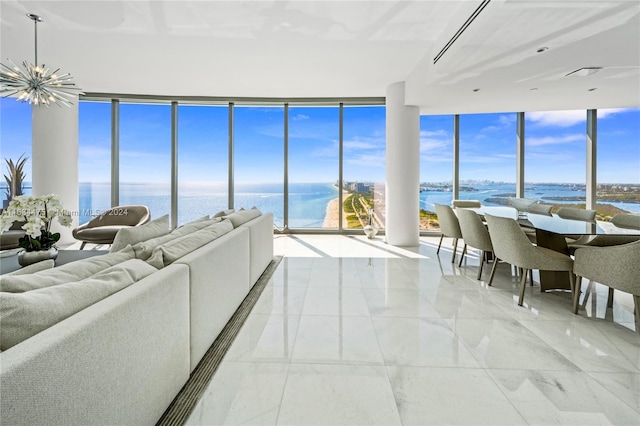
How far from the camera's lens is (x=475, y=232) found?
3.51 m

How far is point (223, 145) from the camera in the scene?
669 centimetres

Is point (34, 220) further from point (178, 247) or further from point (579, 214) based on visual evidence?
point (579, 214)

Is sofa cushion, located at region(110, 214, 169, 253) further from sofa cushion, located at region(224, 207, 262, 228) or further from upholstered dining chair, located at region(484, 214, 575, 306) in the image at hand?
upholstered dining chair, located at region(484, 214, 575, 306)

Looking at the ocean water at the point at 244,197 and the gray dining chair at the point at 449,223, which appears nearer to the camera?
the gray dining chair at the point at 449,223

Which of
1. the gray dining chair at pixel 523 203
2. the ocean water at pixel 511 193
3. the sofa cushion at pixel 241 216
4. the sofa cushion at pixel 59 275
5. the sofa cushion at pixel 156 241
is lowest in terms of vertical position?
the sofa cushion at pixel 59 275

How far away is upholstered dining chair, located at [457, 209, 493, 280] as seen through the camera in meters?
3.42

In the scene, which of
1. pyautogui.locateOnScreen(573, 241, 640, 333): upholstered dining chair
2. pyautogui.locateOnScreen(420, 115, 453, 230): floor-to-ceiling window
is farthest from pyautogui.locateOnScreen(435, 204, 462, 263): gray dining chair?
pyautogui.locateOnScreen(420, 115, 453, 230): floor-to-ceiling window

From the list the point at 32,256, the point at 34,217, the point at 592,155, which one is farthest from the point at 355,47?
the point at 592,155

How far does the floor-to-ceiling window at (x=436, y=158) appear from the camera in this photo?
253 inches

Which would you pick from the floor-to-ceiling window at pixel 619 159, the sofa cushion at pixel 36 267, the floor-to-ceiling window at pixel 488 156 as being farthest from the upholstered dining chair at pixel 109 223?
the floor-to-ceiling window at pixel 619 159

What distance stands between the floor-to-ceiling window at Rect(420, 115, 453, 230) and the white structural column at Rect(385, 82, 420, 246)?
1147mm

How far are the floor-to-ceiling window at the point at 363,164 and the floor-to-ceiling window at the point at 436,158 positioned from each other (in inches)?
34.0

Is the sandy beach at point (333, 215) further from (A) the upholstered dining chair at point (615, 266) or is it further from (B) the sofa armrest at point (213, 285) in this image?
(A) the upholstered dining chair at point (615, 266)

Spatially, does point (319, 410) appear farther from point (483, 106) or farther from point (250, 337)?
point (483, 106)
